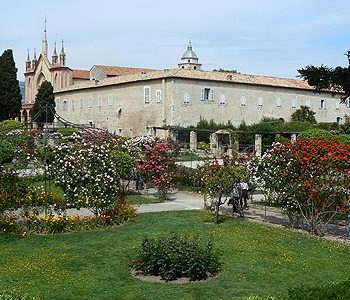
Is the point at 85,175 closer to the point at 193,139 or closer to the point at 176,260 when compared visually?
the point at 176,260

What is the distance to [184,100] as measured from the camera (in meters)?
47.2

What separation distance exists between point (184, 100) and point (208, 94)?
2.72m

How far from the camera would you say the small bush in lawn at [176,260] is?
32.8 ft

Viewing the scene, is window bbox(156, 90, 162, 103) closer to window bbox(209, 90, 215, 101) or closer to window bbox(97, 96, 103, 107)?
window bbox(209, 90, 215, 101)

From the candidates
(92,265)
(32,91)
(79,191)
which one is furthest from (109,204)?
(32,91)

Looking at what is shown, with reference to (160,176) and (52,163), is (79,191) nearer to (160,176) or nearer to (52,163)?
(52,163)

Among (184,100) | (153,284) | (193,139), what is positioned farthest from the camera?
(184,100)

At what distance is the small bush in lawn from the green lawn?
0.24m

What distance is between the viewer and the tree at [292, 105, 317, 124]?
174ft

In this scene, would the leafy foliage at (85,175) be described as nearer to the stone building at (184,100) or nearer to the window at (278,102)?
the stone building at (184,100)

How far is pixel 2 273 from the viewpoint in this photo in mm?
10469

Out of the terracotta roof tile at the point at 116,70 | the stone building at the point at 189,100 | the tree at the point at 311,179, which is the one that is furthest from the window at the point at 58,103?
the tree at the point at 311,179

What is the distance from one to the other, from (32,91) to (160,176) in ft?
186

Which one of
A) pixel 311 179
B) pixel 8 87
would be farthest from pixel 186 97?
pixel 311 179
